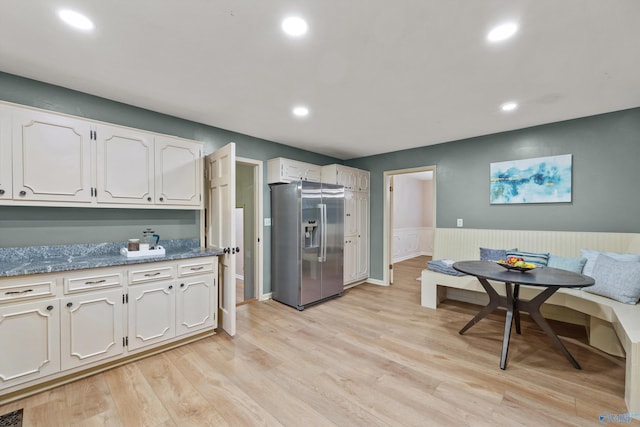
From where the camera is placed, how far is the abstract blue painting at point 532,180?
3248mm

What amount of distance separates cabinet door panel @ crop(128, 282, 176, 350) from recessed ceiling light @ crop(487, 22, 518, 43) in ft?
10.6

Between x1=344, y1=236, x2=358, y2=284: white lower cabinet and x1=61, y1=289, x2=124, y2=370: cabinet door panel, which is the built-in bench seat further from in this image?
x1=61, y1=289, x2=124, y2=370: cabinet door panel

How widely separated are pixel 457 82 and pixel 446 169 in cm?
208

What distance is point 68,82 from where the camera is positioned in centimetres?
231

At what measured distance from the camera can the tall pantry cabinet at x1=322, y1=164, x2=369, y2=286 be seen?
457 centimetres

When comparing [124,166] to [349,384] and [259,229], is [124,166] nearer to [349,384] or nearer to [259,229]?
[259,229]

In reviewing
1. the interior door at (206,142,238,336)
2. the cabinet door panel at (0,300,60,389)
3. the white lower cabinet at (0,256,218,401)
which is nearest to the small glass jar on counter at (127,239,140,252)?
the white lower cabinet at (0,256,218,401)

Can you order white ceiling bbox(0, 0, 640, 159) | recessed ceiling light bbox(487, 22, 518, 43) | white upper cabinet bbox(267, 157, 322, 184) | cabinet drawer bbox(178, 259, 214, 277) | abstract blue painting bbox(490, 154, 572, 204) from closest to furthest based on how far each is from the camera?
white ceiling bbox(0, 0, 640, 159)
recessed ceiling light bbox(487, 22, 518, 43)
cabinet drawer bbox(178, 259, 214, 277)
abstract blue painting bbox(490, 154, 572, 204)
white upper cabinet bbox(267, 157, 322, 184)

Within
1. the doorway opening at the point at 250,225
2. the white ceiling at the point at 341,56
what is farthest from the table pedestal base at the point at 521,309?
the doorway opening at the point at 250,225

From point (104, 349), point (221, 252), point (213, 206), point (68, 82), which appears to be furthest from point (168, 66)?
point (104, 349)

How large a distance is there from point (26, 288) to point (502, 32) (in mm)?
3627

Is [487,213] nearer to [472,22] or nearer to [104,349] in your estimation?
[472,22]

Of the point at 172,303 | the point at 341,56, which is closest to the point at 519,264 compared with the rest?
the point at 341,56

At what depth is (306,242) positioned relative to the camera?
374 centimetres
